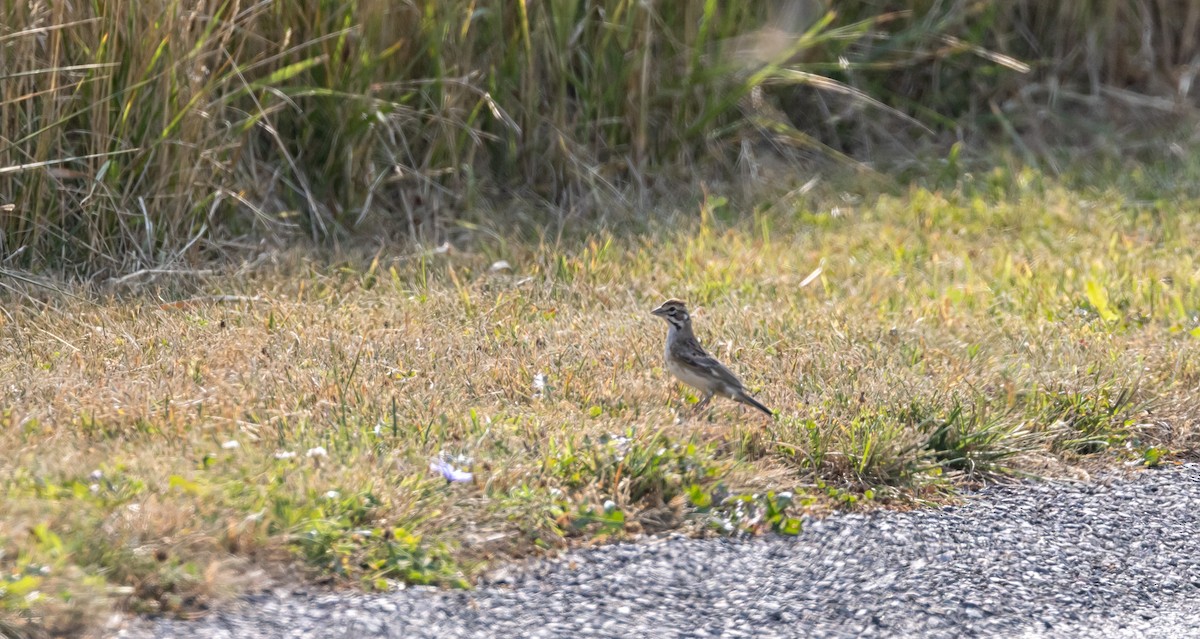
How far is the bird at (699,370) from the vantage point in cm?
569

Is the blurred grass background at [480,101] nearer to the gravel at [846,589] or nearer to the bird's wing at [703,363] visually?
the bird's wing at [703,363]

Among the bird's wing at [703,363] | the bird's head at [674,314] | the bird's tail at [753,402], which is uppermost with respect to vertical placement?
the bird's head at [674,314]

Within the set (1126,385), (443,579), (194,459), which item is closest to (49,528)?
(194,459)

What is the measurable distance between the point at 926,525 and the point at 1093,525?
59cm

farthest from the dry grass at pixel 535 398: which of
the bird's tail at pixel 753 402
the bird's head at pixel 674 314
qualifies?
the bird's head at pixel 674 314

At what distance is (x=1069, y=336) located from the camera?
22.1 feet

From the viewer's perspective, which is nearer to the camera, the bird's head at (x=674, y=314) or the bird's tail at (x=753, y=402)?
the bird's tail at (x=753, y=402)

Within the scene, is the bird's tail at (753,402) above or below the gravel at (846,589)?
above

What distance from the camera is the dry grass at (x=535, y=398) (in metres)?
4.43

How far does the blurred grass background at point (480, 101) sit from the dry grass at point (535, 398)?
600mm

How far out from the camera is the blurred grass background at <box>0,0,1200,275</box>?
7.25 m

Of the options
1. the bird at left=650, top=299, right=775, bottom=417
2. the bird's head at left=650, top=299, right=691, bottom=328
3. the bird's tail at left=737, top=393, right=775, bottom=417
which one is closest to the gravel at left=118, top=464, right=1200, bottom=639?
the bird's tail at left=737, top=393, right=775, bottom=417

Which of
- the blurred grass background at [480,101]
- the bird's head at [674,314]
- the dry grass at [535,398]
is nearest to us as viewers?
the dry grass at [535,398]

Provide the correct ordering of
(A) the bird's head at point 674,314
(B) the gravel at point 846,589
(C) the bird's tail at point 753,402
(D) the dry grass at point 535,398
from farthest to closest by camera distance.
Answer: (A) the bird's head at point 674,314, (C) the bird's tail at point 753,402, (D) the dry grass at point 535,398, (B) the gravel at point 846,589
